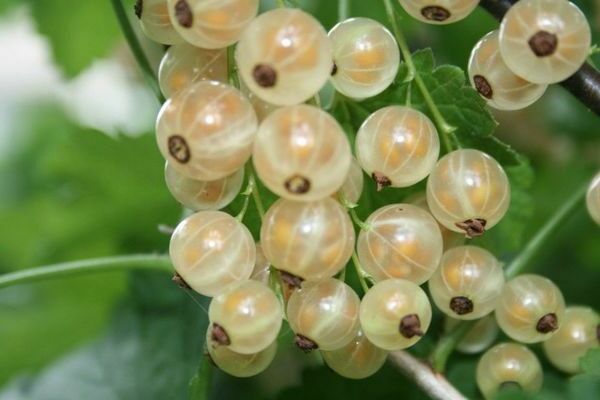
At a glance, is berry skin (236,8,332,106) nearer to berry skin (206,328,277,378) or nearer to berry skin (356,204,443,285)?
berry skin (356,204,443,285)

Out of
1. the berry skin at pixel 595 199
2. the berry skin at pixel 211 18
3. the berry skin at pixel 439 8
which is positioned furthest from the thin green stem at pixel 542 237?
the berry skin at pixel 211 18

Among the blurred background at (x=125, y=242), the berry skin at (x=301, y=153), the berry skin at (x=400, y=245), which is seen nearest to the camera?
the berry skin at (x=301, y=153)

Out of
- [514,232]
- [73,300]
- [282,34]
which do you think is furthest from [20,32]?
[282,34]

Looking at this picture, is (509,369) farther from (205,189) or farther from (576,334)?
(205,189)

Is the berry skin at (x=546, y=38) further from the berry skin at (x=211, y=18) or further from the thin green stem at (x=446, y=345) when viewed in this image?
the thin green stem at (x=446, y=345)

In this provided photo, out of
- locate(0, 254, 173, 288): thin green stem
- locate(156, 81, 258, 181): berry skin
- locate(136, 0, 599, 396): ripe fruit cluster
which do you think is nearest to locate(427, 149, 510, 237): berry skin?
locate(136, 0, 599, 396): ripe fruit cluster

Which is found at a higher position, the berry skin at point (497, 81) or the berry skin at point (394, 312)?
the berry skin at point (497, 81)

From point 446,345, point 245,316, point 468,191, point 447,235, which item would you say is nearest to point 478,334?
point 446,345
